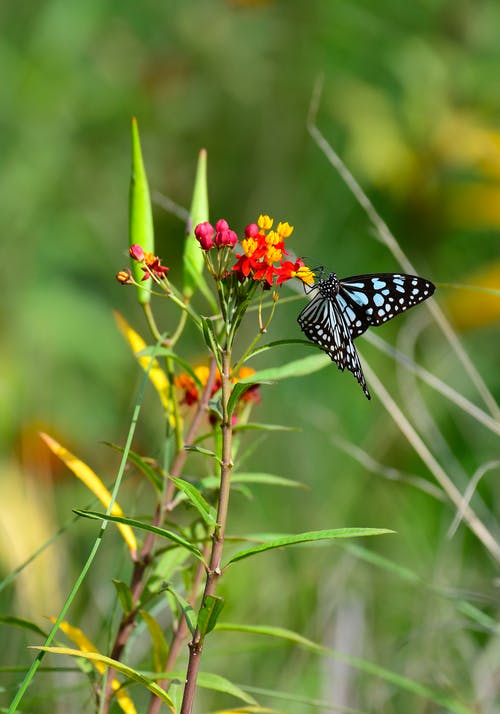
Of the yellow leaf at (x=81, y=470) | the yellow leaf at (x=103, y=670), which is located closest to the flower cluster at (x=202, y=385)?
the yellow leaf at (x=81, y=470)

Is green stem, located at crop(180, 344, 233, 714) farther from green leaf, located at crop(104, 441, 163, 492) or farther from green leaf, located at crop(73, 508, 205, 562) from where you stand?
green leaf, located at crop(104, 441, 163, 492)

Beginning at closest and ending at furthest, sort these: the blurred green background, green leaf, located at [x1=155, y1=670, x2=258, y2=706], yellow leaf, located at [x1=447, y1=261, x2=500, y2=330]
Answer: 1. green leaf, located at [x1=155, y1=670, x2=258, y2=706]
2. the blurred green background
3. yellow leaf, located at [x1=447, y1=261, x2=500, y2=330]

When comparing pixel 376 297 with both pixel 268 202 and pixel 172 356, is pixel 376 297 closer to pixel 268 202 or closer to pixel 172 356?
pixel 172 356

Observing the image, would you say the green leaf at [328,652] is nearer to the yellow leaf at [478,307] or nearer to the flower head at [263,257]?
the flower head at [263,257]

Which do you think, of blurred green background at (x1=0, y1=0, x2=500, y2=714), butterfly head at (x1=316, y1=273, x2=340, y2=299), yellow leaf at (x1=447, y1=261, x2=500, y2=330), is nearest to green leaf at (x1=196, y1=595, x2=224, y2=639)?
butterfly head at (x1=316, y1=273, x2=340, y2=299)

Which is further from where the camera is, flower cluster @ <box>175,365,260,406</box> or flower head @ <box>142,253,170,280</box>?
flower cluster @ <box>175,365,260,406</box>

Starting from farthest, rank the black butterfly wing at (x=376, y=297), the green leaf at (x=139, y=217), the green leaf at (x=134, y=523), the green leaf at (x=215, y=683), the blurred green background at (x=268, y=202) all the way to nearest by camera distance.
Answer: the blurred green background at (x=268, y=202) → the black butterfly wing at (x=376, y=297) → the green leaf at (x=139, y=217) → the green leaf at (x=215, y=683) → the green leaf at (x=134, y=523)

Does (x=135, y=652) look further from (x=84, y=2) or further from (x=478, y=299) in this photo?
(x=84, y=2)

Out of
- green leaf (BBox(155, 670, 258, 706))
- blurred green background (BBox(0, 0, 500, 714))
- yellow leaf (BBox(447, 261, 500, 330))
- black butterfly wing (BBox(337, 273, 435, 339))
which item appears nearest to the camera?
green leaf (BBox(155, 670, 258, 706))
